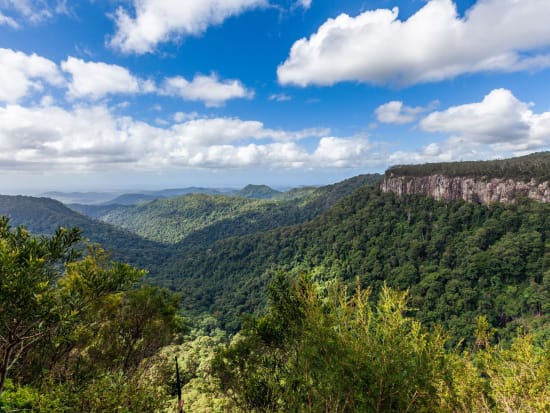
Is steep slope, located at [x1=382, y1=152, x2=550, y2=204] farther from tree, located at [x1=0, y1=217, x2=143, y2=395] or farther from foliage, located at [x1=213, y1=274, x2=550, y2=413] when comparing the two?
tree, located at [x1=0, y1=217, x2=143, y2=395]

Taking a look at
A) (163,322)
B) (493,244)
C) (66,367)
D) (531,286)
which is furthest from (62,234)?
(493,244)

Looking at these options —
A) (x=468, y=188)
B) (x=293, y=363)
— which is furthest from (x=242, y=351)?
(x=468, y=188)

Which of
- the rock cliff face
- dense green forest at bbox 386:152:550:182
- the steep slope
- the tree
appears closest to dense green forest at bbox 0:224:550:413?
the tree

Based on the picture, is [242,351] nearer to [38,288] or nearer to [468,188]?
[38,288]

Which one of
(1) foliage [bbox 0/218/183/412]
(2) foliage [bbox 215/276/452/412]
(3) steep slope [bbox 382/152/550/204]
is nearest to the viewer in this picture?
Result: (1) foliage [bbox 0/218/183/412]

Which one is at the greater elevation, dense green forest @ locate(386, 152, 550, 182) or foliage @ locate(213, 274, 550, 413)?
dense green forest @ locate(386, 152, 550, 182)

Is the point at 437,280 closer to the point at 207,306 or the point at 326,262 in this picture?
the point at 326,262

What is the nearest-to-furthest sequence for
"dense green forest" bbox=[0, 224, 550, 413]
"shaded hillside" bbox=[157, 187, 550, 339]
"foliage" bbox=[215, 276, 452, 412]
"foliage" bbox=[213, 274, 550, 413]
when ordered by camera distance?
1. "dense green forest" bbox=[0, 224, 550, 413]
2. "foliage" bbox=[213, 274, 550, 413]
3. "foliage" bbox=[215, 276, 452, 412]
4. "shaded hillside" bbox=[157, 187, 550, 339]
